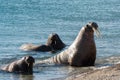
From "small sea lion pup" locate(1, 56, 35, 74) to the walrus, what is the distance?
4.29 metres

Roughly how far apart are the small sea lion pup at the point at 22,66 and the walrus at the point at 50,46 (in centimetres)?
429

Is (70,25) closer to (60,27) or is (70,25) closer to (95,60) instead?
(60,27)

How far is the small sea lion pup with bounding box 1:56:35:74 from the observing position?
1501cm

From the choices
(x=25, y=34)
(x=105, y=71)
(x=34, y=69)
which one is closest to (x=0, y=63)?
(x=34, y=69)

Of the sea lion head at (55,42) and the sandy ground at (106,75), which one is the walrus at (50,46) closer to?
the sea lion head at (55,42)

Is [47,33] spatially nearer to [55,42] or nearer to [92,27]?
[55,42]

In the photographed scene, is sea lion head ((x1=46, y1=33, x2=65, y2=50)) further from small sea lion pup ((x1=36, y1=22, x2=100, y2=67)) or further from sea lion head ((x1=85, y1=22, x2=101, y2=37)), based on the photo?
sea lion head ((x1=85, y1=22, x2=101, y2=37))

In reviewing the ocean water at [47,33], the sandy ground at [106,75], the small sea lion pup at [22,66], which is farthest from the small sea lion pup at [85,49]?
the sandy ground at [106,75]

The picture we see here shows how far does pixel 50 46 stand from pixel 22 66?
528cm

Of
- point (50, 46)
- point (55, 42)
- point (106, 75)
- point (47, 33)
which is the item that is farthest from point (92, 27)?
point (47, 33)

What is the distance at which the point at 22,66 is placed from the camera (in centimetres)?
1523

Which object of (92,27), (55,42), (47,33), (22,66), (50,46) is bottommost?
(22,66)

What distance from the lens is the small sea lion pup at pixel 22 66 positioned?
591 inches

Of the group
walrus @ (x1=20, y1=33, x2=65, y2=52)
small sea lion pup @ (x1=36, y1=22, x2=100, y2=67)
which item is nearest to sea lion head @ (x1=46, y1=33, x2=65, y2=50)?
walrus @ (x1=20, y1=33, x2=65, y2=52)
